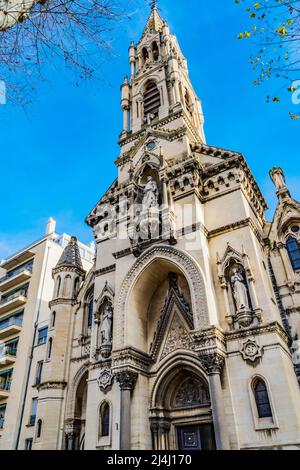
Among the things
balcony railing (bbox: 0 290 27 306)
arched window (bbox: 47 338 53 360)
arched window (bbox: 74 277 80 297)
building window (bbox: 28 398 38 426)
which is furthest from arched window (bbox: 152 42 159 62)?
building window (bbox: 28 398 38 426)

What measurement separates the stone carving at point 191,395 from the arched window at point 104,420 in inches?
127

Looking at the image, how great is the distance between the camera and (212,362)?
46.8 ft

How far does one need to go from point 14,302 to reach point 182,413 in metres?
23.4

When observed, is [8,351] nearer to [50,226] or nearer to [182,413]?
[50,226]

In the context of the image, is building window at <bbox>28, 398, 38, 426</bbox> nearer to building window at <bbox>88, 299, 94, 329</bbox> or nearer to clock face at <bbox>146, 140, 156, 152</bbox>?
building window at <bbox>88, 299, 94, 329</bbox>

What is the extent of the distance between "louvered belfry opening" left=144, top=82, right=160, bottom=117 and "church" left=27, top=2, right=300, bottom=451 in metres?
3.24

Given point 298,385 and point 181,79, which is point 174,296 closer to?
point 298,385

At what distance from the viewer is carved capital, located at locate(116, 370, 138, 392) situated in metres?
16.0

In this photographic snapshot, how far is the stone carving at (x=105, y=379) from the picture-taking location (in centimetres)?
1736

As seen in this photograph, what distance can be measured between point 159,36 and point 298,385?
31815mm

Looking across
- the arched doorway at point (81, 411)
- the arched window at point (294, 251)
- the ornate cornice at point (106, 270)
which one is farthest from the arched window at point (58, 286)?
the arched window at point (294, 251)

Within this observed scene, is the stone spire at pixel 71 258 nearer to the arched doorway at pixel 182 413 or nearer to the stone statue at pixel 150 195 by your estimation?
the stone statue at pixel 150 195
